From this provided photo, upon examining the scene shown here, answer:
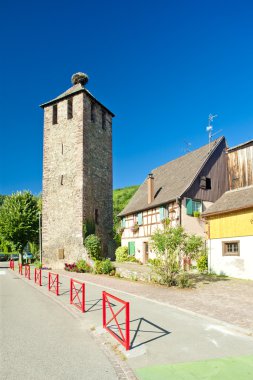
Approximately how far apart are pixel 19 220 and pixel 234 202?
2302cm

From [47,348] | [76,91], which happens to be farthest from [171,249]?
[76,91]

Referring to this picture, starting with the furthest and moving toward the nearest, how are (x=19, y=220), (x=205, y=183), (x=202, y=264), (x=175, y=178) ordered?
(x=19, y=220) < (x=175, y=178) < (x=205, y=183) < (x=202, y=264)

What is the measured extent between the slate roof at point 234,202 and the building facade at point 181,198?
344 centimetres

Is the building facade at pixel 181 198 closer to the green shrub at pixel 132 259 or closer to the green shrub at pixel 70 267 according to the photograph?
the green shrub at pixel 132 259

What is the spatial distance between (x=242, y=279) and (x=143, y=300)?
22.5ft

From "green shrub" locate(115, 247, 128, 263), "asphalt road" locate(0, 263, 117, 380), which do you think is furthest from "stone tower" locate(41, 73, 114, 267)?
"asphalt road" locate(0, 263, 117, 380)

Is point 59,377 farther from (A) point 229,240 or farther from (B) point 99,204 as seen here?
(B) point 99,204

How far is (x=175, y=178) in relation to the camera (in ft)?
87.3

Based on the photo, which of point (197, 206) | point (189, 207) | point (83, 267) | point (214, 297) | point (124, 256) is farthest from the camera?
point (124, 256)

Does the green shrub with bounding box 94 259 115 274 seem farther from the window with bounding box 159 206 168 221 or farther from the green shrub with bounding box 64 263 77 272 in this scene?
the window with bounding box 159 206 168 221

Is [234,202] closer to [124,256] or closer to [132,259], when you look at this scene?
[132,259]

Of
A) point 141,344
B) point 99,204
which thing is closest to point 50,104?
point 99,204

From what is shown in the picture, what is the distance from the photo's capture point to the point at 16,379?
5.17 metres

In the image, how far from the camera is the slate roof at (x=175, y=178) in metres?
24.1
